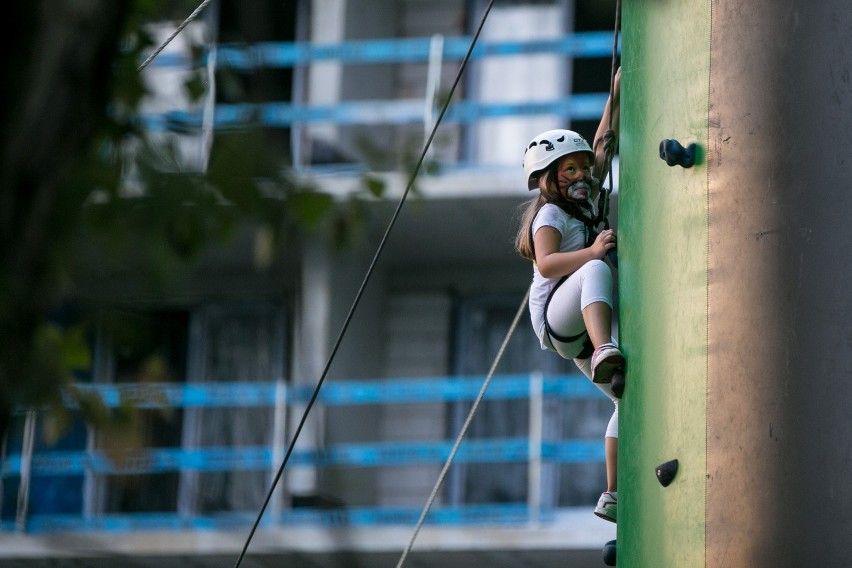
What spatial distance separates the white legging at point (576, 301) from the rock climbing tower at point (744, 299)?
0.72ft

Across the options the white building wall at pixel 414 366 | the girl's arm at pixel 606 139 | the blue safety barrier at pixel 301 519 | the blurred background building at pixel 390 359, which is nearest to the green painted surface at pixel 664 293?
the girl's arm at pixel 606 139

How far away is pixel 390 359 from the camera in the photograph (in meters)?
14.6

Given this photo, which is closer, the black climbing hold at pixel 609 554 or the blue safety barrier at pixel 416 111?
the black climbing hold at pixel 609 554

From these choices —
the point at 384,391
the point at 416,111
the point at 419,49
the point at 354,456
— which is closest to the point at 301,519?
the point at 354,456

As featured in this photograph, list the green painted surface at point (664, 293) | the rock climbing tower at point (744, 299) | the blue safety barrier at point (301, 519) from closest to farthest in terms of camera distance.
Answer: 1. the rock climbing tower at point (744, 299)
2. the green painted surface at point (664, 293)
3. the blue safety barrier at point (301, 519)

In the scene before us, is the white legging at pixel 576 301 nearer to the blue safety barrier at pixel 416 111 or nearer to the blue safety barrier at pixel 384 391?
the blue safety barrier at pixel 384 391

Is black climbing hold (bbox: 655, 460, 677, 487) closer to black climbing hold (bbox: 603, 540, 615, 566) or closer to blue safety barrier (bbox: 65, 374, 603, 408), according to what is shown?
black climbing hold (bbox: 603, 540, 615, 566)

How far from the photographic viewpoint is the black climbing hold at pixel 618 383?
17.6ft

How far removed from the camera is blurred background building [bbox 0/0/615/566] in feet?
43.3

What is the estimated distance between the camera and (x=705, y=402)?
4930mm

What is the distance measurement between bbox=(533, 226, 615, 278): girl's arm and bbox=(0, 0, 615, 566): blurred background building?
7050 mm

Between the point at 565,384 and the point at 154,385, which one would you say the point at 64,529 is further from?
the point at 154,385

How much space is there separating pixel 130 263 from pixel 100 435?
0.28 m

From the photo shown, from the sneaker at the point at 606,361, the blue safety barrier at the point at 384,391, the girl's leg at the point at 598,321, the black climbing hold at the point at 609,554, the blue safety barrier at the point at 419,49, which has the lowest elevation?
the black climbing hold at the point at 609,554
